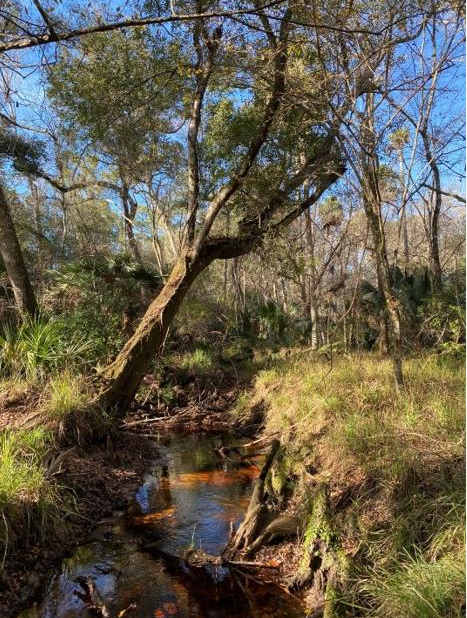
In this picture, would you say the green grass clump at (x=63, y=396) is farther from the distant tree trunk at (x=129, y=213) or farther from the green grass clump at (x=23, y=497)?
the distant tree trunk at (x=129, y=213)

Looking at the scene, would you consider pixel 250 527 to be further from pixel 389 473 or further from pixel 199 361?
pixel 199 361

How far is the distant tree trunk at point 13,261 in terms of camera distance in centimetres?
909

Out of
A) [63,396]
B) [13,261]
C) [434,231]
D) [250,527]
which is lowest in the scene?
[250,527]

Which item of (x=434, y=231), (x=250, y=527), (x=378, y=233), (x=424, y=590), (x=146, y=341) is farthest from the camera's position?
(x=434, y=231)

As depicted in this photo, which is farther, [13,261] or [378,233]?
[13,261]

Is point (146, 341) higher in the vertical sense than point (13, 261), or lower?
lower

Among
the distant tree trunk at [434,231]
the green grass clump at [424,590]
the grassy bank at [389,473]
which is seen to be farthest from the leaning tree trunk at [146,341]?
the distant tree trunk at [434,231]

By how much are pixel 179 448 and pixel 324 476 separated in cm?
423

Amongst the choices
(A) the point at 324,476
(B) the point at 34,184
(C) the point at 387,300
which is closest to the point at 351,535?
(A) the point at 324,476

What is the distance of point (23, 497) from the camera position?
473 centimetres

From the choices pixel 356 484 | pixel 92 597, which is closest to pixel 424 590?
pixel 356 484

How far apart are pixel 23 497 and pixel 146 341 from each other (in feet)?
13.3

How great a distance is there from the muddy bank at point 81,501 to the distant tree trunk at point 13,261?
10.2 feet

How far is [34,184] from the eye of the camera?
2377 cm
